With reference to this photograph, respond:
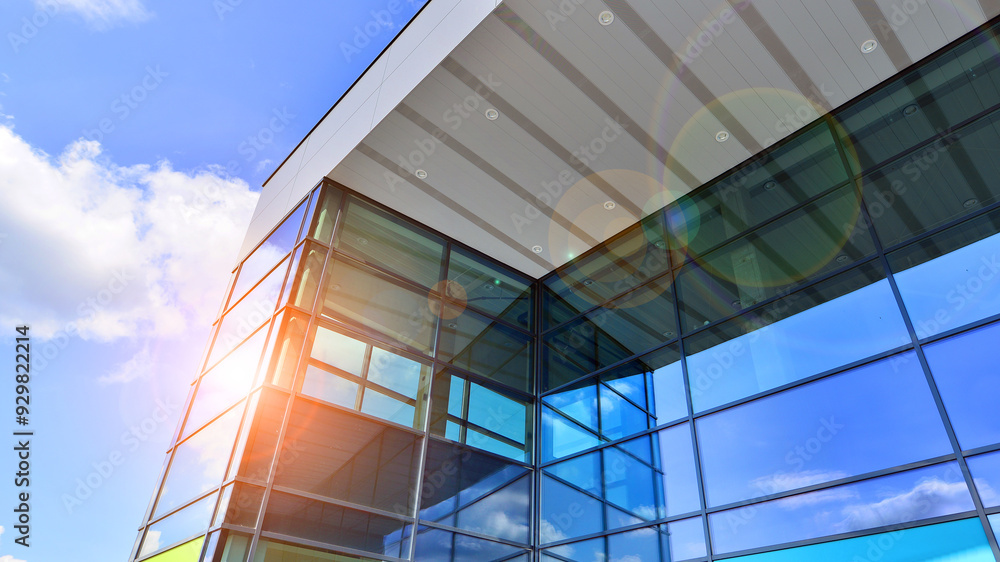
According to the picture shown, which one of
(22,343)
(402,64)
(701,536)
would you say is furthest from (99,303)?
(701,536)

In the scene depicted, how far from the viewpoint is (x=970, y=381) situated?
548cm

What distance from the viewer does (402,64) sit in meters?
8.32

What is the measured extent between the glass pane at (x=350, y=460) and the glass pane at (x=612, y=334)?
3.09m

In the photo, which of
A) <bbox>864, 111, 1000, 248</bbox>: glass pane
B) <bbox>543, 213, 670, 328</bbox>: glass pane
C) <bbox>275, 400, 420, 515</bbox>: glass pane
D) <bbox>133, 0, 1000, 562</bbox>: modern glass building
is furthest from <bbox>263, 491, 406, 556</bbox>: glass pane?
<bbox>864, 111, 1000, 248</bbox>: glass pane

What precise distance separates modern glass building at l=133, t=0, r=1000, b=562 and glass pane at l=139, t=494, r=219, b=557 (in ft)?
0.15

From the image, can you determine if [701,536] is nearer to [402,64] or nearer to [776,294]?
[776,294]

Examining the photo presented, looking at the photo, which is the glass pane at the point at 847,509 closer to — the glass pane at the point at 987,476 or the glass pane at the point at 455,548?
the glass pane at the point at 987,476

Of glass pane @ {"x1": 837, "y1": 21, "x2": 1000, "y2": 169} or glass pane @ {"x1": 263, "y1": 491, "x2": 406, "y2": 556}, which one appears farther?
glass pane @ {"x1": 837, "y1": 21, "x2": 1000, "y2": 169}

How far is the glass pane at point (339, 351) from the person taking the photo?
8.05 metres

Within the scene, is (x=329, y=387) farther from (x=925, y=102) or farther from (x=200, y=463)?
(x=925, y=102)

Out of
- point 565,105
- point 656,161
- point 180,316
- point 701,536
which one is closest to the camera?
point 701,536

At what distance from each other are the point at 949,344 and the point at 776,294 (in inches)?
79.9

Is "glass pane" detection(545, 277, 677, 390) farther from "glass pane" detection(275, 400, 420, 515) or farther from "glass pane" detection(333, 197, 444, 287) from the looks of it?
"glass pane" detection(275, 400, 420, 515)

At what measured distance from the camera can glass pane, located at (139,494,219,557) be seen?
6.70 m
